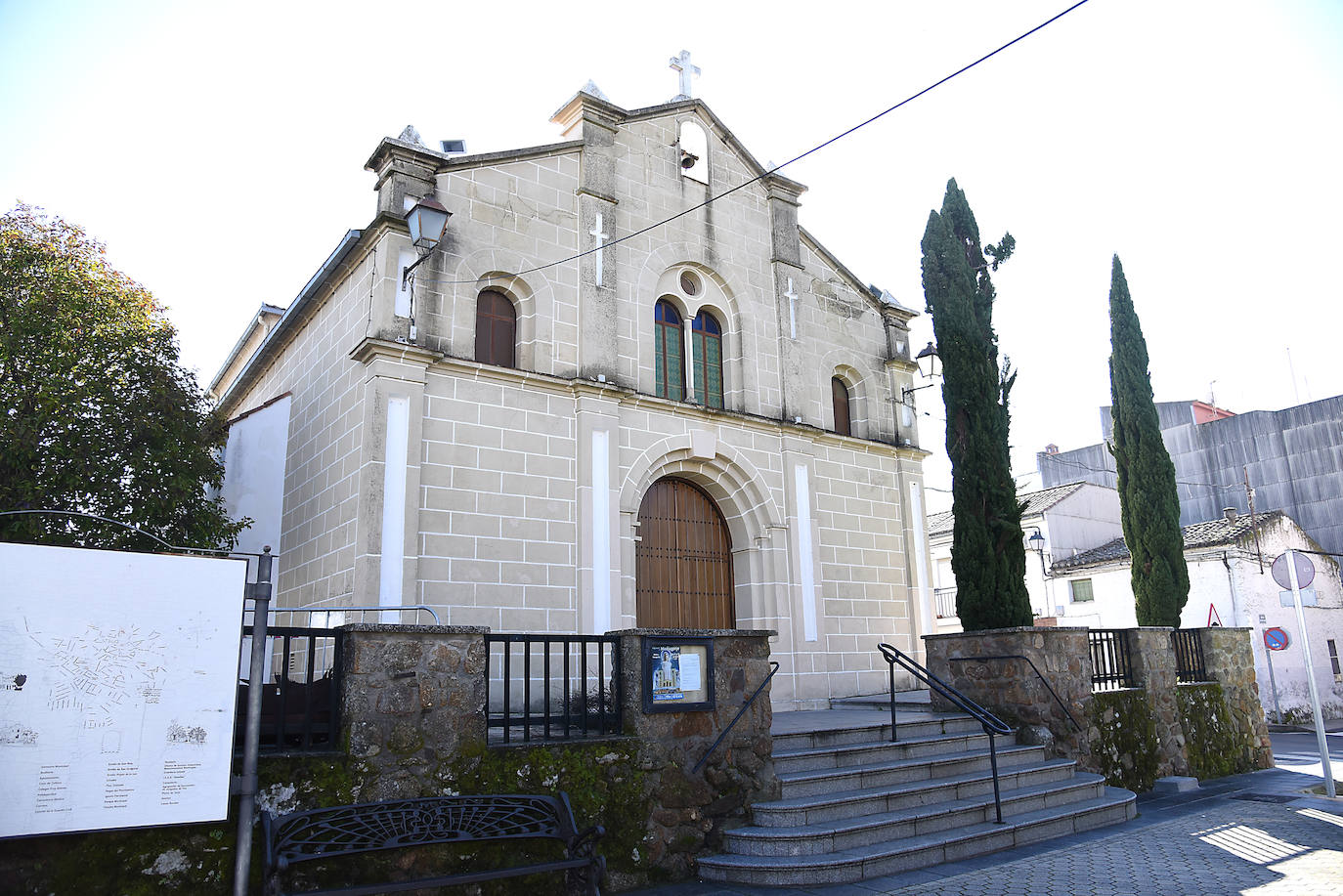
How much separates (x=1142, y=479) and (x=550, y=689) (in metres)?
11.7

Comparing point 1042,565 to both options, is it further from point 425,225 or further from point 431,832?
point 431,832

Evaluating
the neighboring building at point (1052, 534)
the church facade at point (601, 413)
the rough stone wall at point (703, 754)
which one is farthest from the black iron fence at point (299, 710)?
the neighboring building at point (1052, 534)

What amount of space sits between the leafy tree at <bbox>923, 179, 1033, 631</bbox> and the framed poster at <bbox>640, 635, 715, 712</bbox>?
5.03m

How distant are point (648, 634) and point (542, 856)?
1.80 m

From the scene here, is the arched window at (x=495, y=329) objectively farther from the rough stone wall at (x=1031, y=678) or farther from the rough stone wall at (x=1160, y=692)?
the rough stone wall at (x=1160, y=692)

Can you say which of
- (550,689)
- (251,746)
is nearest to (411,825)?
(251,746)

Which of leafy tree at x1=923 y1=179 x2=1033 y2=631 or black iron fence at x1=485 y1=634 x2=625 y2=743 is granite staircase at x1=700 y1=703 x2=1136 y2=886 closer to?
black iron fence at x1=485 y1=634 x2=625 y2=743

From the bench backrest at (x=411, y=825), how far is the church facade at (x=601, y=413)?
3724 mm

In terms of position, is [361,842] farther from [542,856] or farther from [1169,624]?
[1169,624]

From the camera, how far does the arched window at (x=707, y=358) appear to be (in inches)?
504

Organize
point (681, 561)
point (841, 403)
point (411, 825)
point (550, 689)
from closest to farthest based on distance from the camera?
point (411, 825)
point (550, 689)
point (681, 561)
point (841, 403)

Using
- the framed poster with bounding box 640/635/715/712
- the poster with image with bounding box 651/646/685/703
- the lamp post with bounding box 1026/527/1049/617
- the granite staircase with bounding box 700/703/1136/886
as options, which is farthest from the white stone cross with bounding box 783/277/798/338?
the lamp post with bounding box 1026/527/1049/617

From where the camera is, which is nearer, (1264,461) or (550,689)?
(550,689)

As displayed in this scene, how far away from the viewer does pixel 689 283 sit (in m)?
13.0
